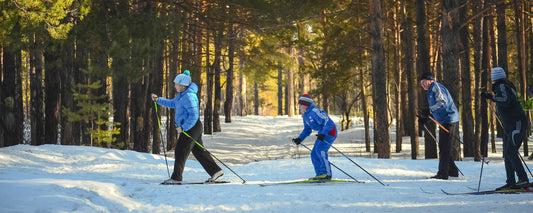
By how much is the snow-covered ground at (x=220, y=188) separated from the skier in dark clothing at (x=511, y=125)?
507 millimetres

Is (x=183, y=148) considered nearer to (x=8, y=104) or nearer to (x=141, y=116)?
(x=141, y=116)

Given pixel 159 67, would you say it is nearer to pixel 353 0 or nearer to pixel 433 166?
pixel 353 0

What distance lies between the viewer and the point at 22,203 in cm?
548

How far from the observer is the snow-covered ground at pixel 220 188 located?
5.95 m

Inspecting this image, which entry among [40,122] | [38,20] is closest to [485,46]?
[38,20]

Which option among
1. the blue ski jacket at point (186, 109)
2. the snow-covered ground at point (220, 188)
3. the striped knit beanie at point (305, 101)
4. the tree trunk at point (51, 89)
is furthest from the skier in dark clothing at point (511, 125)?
the tree trunk at point (51, 89)

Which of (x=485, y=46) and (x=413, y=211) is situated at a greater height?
(x=485, y=46)

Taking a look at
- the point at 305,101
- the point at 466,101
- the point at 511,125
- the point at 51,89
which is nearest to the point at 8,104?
the point at 51,89

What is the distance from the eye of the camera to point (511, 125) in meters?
7.31

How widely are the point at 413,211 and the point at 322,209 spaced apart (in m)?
1.09

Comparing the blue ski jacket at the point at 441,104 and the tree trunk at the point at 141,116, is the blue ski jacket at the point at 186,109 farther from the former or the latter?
the tree trunk at the point at 141,116

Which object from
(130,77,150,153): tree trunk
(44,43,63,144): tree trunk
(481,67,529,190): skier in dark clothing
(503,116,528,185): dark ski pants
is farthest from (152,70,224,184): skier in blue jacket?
(130,77,150,153): tree trunk

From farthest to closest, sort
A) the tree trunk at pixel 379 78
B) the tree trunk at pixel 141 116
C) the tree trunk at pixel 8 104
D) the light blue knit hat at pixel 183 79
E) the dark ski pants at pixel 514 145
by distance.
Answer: the tree trunk at pixel 141 116 < the tree trunk at pixel 8 104 < the tree trunk at pixel 379 78 < the light blue knit hat at pixel 183 79 < the dark ski pants at pixel 514 145

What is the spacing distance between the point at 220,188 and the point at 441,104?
4.15m
